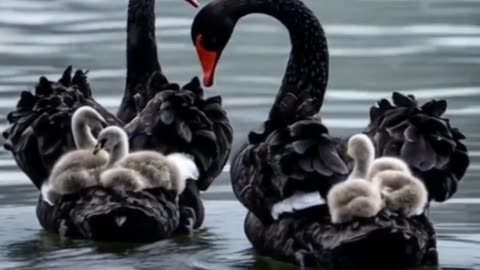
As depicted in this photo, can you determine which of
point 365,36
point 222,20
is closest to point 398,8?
point 365,36

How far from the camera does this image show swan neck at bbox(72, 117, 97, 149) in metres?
8.91

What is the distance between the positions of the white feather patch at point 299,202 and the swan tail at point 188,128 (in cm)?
98

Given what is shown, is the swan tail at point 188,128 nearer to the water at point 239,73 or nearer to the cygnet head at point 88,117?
the cygnet head at point 88,117

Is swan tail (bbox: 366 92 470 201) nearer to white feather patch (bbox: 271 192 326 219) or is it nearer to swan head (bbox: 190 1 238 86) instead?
white feather patch (bbox: 271 192 326 219)

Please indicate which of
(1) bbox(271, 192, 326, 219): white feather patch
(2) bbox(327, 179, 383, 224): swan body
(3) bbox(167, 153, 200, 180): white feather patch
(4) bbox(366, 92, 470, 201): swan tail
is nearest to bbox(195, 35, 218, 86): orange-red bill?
(3) bbox(167, 153, 200, 180): white feather patch

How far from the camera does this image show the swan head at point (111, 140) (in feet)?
28.6

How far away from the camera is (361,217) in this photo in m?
7.76

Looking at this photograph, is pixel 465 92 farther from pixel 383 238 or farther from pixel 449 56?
pixel 383 238

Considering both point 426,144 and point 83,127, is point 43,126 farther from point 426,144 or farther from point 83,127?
point 426,144

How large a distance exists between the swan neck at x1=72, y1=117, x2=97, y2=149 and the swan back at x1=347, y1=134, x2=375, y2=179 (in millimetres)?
1435

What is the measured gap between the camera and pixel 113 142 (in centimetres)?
870

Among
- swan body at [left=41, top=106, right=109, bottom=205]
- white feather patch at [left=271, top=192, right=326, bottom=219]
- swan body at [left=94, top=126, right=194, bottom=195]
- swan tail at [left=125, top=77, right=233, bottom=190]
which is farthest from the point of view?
swan tail at [left=125, top=77, right=233, bottom=190]

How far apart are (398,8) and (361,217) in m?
9.24

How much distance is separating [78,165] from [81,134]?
21cm
